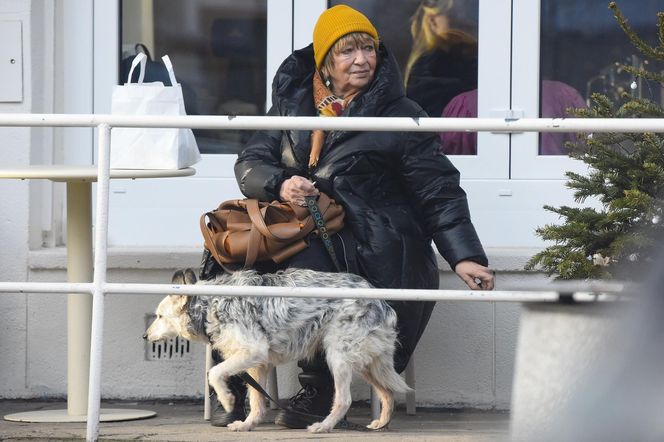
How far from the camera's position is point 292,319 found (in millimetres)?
5008

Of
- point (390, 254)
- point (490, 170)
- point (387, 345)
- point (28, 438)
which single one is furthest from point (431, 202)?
point (28, 438)

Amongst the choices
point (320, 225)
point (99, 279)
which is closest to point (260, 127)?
point (99, 279)

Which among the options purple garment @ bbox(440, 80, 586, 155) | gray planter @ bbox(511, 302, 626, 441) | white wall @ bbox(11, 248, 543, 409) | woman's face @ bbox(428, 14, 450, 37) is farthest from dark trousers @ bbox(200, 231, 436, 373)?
gray planter @ bbox(511, 302, 626, 441)

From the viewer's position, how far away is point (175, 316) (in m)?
5.22

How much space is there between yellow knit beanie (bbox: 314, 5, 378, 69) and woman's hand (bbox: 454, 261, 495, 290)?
1020mm

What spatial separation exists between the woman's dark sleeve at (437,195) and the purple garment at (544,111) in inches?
43.6

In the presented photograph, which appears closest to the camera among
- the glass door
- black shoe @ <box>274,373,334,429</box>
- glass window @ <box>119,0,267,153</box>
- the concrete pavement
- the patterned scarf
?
the concrete pavement

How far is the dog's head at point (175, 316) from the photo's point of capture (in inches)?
204

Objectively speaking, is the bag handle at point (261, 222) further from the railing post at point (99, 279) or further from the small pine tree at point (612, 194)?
the small pine tree at point (612, 194)

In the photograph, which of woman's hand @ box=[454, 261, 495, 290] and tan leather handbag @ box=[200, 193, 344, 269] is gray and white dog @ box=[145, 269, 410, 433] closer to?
tan leather handbag @ box=[200, 193, 344, 269]

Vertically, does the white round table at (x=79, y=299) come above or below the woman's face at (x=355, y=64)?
below

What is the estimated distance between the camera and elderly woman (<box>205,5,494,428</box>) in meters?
5.25

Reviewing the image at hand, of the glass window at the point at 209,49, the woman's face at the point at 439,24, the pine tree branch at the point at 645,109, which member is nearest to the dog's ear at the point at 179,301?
the glass window at the point at 209,49

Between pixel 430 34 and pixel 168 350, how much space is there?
190cm
